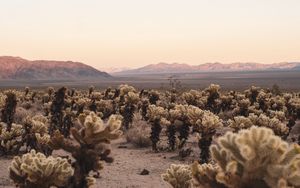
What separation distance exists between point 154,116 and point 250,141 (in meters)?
15.1

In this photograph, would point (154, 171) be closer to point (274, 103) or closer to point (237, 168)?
point (237, 168)

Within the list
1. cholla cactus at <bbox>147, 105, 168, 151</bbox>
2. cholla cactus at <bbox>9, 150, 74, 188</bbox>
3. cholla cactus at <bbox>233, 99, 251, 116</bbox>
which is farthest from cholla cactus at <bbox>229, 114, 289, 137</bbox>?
cholla cactus at <bbox>9, 150, 74, 188</bbox>

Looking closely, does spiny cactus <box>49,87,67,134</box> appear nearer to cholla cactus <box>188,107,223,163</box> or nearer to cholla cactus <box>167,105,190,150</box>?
cholla cactus <box>167,105,190,150</box>

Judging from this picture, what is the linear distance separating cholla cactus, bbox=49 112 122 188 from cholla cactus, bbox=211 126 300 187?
1908 millimetres

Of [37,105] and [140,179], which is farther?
[37,105]

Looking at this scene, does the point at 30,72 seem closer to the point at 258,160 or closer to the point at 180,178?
the point at 180,178

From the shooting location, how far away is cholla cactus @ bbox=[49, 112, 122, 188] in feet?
19.5

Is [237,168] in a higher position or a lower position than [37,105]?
higher

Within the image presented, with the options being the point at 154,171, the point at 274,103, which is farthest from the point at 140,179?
the point at 274,103

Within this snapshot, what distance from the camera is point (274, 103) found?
28.9 metres

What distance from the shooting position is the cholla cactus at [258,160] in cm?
418

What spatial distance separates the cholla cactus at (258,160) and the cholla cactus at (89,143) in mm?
1908

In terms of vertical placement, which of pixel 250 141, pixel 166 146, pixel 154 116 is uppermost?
pixel 250 141

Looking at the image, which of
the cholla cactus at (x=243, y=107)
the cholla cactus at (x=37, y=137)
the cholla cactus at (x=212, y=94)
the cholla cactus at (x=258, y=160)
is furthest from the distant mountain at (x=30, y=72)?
the cholla cactus at (x=258, y=160)
